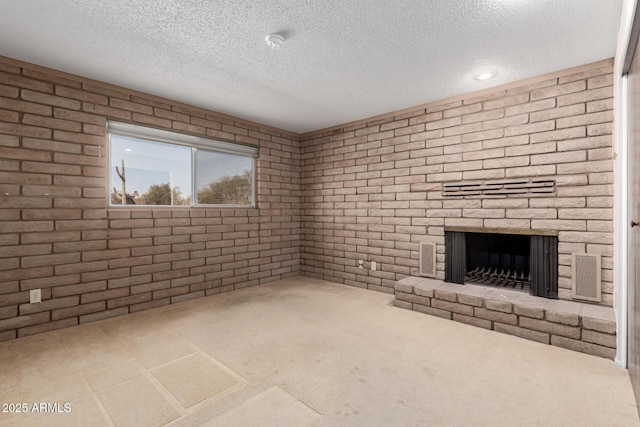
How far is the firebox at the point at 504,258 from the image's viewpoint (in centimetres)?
290

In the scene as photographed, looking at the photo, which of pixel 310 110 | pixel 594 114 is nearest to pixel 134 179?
pixel 310 110

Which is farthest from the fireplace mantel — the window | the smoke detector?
the window

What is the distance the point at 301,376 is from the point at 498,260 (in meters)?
2.63

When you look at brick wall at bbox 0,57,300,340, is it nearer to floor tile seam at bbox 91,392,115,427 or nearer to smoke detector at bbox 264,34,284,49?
floor tile seam at bbox 91,392,115,427

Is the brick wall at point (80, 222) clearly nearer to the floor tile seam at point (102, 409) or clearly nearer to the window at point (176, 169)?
the window at point (176, 169)

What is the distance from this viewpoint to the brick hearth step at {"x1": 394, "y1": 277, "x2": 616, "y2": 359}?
2.32m

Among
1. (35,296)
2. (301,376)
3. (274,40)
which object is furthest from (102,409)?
(274,40)

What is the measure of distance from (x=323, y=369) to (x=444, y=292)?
1.67m

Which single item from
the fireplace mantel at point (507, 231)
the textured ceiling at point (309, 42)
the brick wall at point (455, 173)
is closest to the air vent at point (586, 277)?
the brick wall at point (455, 173)

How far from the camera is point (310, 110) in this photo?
3.95m

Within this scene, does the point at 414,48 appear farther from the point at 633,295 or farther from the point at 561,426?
the point at 561,426

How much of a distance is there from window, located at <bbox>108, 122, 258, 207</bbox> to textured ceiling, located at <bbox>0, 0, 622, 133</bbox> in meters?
0.56

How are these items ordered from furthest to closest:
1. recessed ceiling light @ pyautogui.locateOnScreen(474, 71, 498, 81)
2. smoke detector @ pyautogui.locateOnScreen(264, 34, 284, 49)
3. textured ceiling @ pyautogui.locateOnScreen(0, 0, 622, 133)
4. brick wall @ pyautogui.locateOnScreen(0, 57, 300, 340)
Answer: recessed ceiling light @ pyautogui.locateOnScreen(474, 71, 498, 81), brick wall @ pyautogui.locateOnScreen(0, 57, 300, 340), smoke detector @ pyautogui.locateOnScreen(264, 34, 284, 49), textured ceiling @ pyautogui.locateOnScreen(0, 0, 622, 133)

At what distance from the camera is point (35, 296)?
2.71 m
